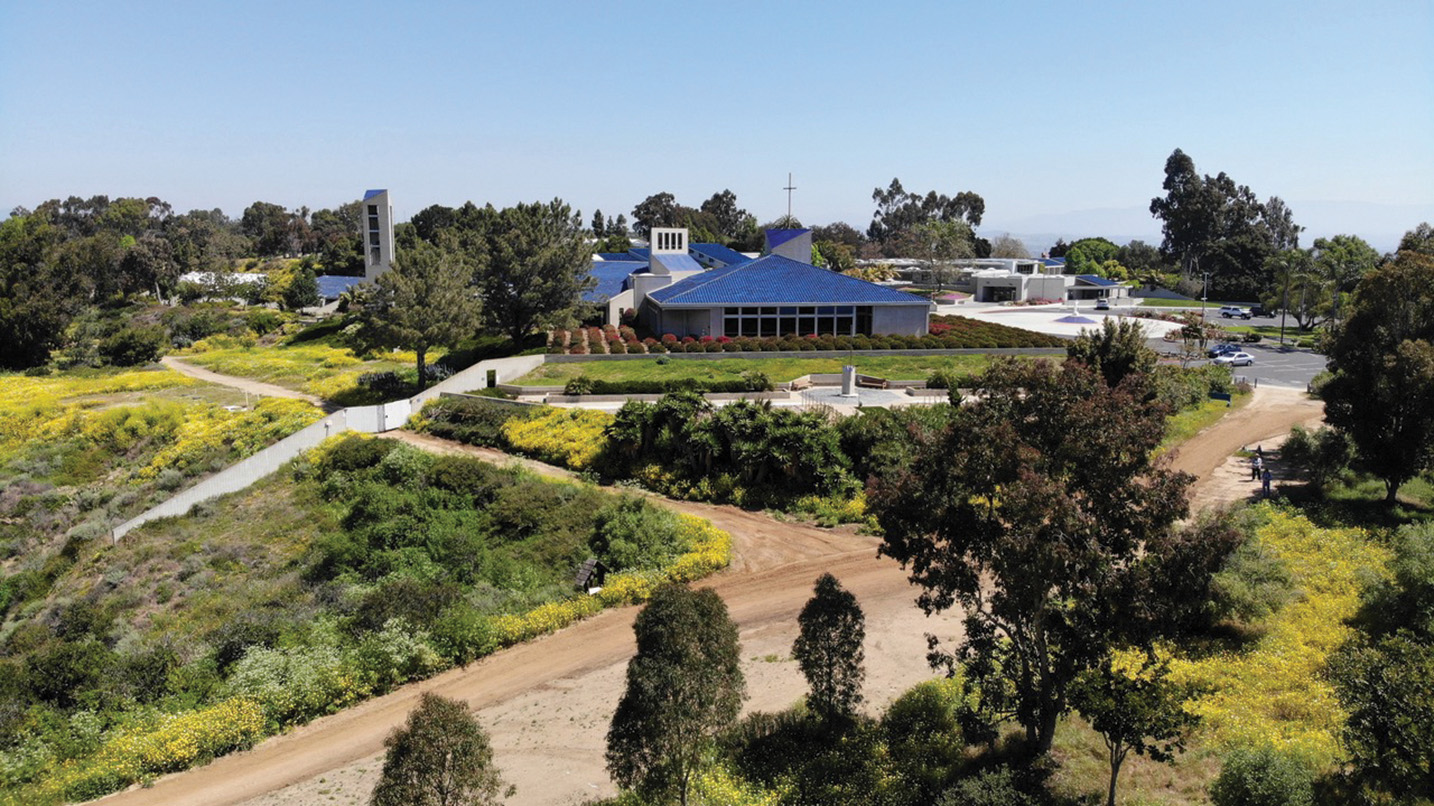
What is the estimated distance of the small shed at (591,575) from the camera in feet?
69.0

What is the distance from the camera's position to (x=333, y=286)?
3061 inches

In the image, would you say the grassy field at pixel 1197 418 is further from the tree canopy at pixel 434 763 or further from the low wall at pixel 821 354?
the tree canopy at pixel 434 763

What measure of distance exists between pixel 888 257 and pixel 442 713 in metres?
135

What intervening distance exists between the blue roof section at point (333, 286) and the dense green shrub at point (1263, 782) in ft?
247

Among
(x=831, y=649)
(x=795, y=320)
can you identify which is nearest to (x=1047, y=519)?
Answer: (x=831, y=649)

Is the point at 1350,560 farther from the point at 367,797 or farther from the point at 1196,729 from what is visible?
the point at 367,797

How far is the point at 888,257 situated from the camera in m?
139

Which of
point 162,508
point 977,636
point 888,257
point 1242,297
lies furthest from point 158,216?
point 977,636

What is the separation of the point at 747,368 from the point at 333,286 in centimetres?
5235

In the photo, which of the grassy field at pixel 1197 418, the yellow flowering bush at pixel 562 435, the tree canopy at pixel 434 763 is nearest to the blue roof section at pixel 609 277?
the yellow flowering bush at pixel 562 435

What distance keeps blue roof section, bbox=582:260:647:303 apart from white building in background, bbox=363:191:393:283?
14.6 m

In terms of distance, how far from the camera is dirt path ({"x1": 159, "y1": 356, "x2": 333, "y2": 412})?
38.8m

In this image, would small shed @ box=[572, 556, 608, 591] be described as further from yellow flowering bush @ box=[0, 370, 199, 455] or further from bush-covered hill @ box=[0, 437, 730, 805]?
yellow flowering bush @ box=[0, 370, 199, 455]

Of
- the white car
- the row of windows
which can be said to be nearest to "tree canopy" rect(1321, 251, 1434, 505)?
the white car
